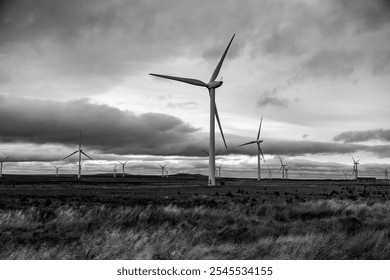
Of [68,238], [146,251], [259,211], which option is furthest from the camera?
[259,211]

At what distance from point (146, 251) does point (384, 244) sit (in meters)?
8.02

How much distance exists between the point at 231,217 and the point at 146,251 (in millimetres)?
10716

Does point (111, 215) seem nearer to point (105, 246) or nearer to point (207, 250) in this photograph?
point (105, 246)

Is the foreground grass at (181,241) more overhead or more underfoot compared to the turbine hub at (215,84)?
more underfoot

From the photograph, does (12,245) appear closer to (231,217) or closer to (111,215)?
(111,215)

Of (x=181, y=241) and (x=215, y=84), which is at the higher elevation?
(x=215, y=84)

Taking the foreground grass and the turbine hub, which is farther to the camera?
the turbine hub

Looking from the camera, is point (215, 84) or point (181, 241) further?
point (215, 84)

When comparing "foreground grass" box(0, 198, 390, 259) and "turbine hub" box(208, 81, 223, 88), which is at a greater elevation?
"turbine hub" box(208, 81, 223, 88)

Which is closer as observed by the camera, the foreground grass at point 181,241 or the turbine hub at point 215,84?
the foreground grass at point 181,241

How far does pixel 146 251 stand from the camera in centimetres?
1130
